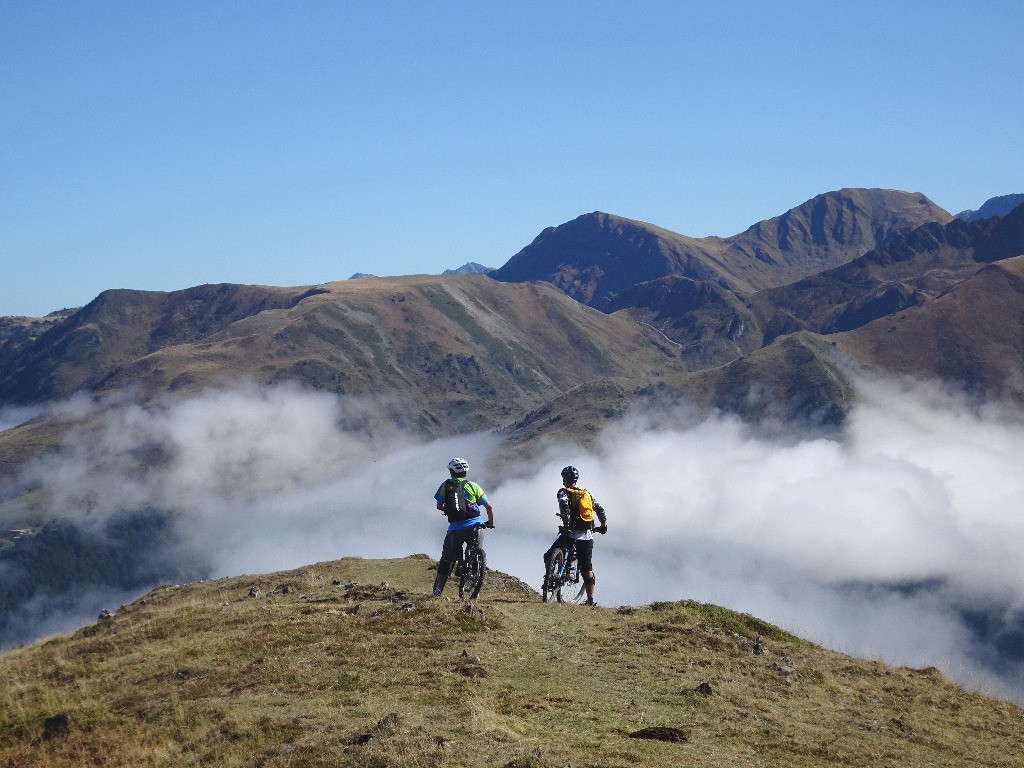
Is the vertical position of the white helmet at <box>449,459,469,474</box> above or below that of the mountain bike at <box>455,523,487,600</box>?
above

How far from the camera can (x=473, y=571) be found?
2595 cm

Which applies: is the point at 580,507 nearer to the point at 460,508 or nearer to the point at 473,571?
the point at 473,571

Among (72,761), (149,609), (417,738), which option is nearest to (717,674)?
(417,738)

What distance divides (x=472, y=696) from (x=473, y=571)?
10.1 metres

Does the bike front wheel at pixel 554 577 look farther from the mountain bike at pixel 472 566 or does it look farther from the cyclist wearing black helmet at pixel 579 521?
the mountain bike at pixel 472 566

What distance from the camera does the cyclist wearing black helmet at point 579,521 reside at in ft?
88.9

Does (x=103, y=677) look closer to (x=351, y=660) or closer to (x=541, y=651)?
(x=351, y=660)

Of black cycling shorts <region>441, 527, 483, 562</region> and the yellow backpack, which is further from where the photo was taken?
the yellow backpack

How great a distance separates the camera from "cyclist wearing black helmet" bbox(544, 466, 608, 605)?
27094mm

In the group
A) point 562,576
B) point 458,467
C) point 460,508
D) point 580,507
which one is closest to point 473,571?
point 460,508

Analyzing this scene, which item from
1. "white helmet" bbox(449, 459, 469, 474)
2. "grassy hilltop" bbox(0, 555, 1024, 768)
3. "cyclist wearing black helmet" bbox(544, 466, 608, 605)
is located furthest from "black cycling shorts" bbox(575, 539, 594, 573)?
"white helmet" bbox(449, 459, 469, 474)

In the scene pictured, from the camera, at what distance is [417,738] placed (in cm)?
1329

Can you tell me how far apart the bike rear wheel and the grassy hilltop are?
4.63 feet

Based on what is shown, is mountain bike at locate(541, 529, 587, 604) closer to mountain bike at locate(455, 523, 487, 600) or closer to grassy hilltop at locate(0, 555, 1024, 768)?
grassy hilltop at locate(0, 555, 1024, 768)
